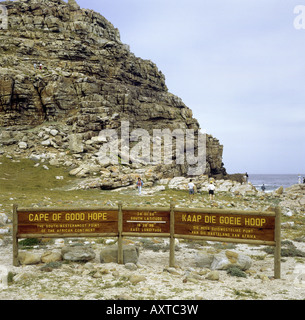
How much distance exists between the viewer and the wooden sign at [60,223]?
30.7 ft

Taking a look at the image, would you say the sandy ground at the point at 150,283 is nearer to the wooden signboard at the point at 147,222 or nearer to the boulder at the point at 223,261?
the boulder at the point at 223,261

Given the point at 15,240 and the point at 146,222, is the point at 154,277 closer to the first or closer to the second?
the point at 146,222

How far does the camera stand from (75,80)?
203ft

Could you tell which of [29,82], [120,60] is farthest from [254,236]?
[120,60]

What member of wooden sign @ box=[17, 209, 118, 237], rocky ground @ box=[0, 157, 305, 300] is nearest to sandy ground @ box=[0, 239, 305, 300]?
rocky ground @ box=[0, 157, 305, 300]

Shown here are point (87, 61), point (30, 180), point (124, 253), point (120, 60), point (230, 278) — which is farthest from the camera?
point (120, 60)

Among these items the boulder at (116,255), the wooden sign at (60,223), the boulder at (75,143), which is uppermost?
the boulder at (75,143)

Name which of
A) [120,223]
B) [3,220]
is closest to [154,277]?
[120,223]

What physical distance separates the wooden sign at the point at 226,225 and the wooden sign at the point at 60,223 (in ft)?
8.40

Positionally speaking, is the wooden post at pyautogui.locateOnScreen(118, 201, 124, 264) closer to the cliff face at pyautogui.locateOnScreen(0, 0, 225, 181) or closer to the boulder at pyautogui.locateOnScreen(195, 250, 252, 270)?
the boulder at pyautogui.locateOnScreen(195, 250, 252, 270)

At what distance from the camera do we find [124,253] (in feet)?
31.2

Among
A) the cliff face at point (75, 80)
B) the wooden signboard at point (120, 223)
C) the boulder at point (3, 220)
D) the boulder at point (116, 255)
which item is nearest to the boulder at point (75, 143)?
the cliff face at point (75, 80)
